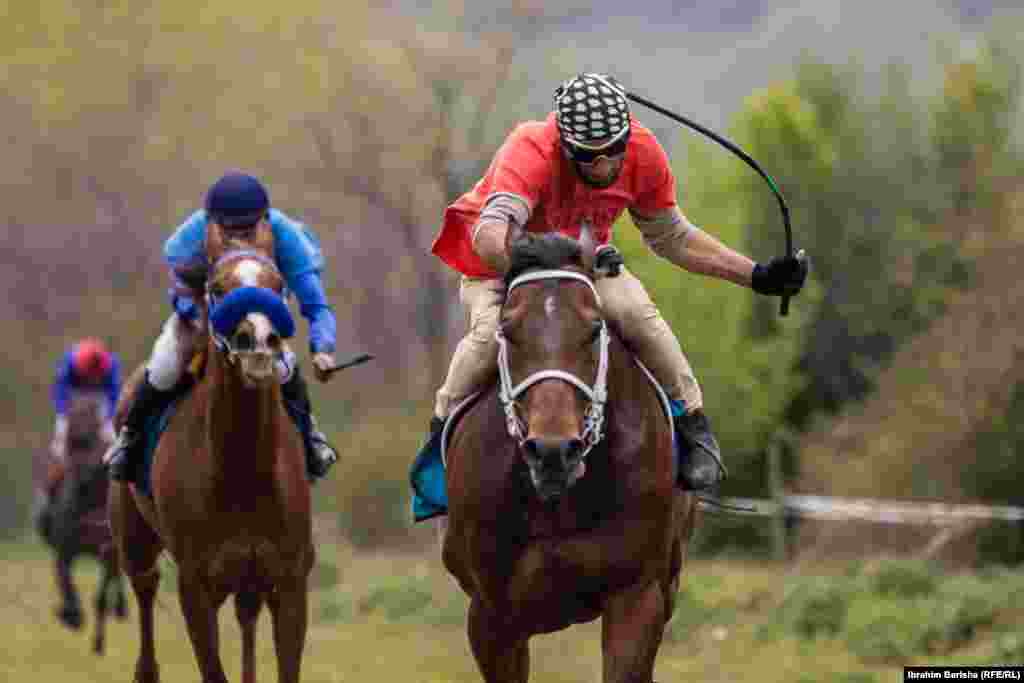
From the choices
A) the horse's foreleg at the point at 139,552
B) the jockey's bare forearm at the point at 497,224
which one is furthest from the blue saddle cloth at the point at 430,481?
the horse's foreleg at the point at 139,552

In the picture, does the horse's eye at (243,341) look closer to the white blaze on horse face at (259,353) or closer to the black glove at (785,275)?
the white blaze on horse face at (259,353)

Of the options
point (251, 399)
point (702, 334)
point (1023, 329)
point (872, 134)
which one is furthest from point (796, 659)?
point (872, 134)

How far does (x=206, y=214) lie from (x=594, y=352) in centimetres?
333

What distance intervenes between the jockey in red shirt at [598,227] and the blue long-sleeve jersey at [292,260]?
70.6 inches

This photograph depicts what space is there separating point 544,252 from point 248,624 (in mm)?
4260

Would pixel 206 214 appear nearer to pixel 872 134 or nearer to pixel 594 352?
pixel 594 352

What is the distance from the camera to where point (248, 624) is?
10.3 metres

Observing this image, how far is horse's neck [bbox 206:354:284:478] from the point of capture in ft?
29.3

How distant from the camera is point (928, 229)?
2984 centimetres

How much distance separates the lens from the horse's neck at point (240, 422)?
8.94 meters

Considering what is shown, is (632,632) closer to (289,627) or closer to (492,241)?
(492,241)

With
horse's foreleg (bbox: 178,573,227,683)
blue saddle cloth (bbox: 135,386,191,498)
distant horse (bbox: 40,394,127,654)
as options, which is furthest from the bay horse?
distant horse (bbox: 40,394,127,654)

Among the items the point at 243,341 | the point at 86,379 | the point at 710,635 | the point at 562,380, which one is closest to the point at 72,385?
the point at 86,379

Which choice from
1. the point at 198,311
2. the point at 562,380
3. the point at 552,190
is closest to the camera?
the point at 562,380
